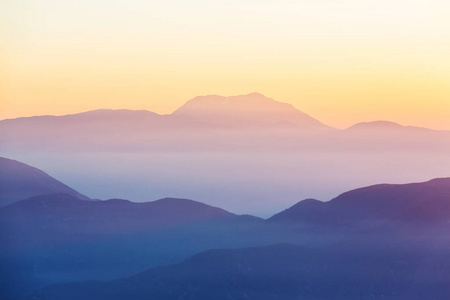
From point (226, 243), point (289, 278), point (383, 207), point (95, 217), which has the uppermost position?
point (95, 217)

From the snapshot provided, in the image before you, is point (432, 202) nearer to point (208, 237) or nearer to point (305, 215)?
point (305, 215)

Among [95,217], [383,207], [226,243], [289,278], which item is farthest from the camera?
[95,217]

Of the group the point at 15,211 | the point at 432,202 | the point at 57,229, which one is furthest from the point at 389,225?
the point at 15,211

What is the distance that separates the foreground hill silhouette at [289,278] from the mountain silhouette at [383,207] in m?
11.8

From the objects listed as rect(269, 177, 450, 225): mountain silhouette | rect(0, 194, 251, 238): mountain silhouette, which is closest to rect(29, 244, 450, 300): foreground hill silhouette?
rect(269, 177, 450, 225): mountain silhouette

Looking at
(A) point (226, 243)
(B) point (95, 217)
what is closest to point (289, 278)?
(A) point (226, 243)

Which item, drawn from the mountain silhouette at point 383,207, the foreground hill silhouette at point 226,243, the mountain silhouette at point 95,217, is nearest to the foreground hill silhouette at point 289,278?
the foreground hill silhouette at point 226,243

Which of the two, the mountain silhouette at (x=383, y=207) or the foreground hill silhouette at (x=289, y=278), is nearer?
the foreground hill silhouette at (x=289, y=278)

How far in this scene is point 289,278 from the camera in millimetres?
141000

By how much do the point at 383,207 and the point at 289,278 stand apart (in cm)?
3035

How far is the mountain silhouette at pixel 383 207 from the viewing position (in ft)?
504

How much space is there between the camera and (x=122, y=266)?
6614 inches

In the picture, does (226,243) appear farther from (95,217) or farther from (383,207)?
(95,217)

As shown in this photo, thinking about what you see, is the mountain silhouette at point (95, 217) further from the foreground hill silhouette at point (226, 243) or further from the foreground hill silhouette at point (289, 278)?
the foreground hill silhouette at point (289, 278)
